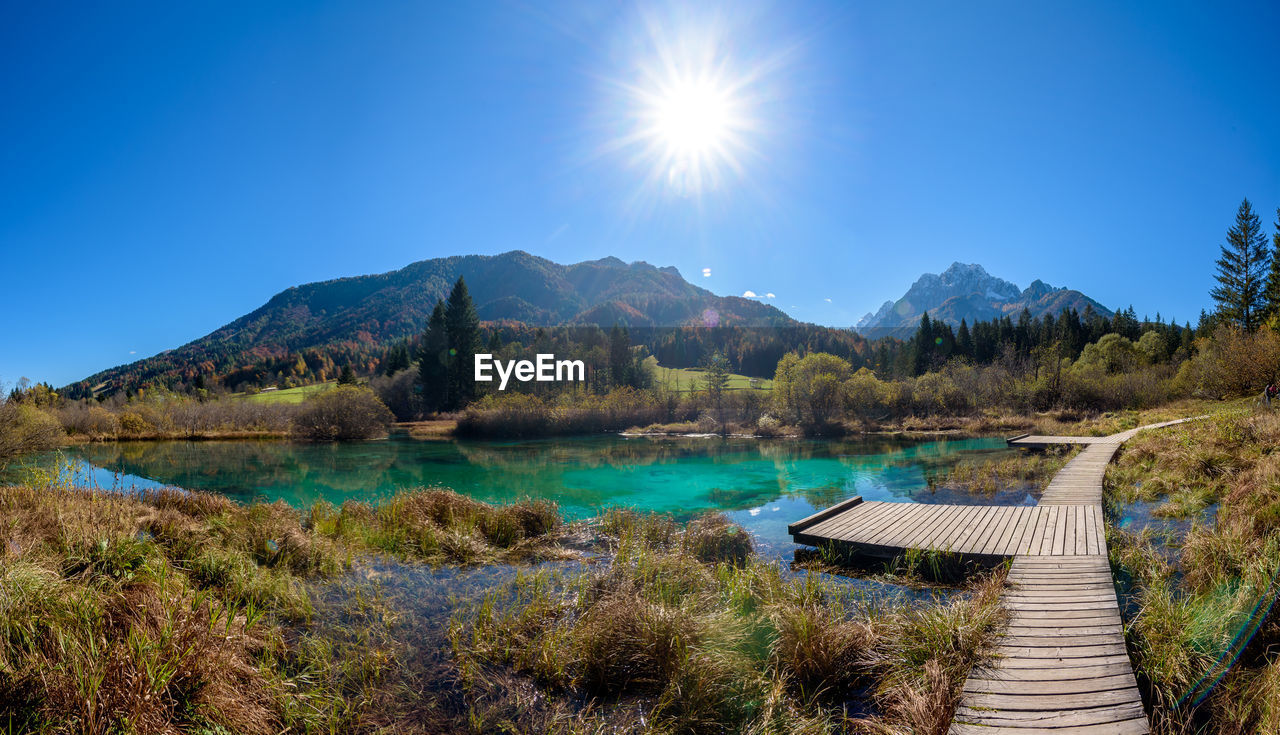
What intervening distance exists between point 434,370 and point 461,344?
3.65 m

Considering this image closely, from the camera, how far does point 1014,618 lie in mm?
4773

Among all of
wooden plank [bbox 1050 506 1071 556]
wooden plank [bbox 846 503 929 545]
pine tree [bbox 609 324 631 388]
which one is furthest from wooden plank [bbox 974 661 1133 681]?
pine tree [bbox 609 324 631 388]

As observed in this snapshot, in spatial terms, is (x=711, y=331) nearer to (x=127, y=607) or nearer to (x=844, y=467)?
(x=844, y=467)

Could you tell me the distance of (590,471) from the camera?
834 inches

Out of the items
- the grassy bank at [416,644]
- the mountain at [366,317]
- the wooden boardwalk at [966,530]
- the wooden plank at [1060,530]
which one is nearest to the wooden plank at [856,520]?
the wooden boardwalk at [966,530]

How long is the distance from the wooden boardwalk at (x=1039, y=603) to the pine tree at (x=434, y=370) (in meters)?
49.2

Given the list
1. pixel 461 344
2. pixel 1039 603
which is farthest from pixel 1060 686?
pixel 461 344

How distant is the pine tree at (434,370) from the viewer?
175ft

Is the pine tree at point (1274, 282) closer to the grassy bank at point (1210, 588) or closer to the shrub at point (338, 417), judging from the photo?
the grassy bank at point (1210, 588)

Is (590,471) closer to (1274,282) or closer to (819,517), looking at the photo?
(819,517)

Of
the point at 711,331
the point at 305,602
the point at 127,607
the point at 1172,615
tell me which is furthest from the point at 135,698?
the point at 711,331

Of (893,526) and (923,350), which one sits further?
(923,350)

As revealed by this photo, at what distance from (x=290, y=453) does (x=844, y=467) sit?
89.4 feet

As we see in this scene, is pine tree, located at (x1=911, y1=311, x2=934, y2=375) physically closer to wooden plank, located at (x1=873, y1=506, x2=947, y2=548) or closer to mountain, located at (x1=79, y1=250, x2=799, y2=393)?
mountain, located at (x1=79, y1=250, x2=799, y2=393)
